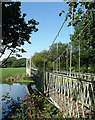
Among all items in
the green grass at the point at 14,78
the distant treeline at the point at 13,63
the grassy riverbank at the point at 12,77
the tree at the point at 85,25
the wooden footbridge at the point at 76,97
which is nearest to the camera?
the wooden footbridge at the point at 76,97

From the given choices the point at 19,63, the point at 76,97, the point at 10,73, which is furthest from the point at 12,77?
the point at 76,97

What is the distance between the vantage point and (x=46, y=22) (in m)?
4.31

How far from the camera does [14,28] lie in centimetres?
249

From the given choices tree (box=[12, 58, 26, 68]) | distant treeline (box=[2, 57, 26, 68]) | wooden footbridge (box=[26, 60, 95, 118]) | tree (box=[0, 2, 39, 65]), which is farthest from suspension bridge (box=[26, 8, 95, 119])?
tree (box=[12, 58, 26, 68])

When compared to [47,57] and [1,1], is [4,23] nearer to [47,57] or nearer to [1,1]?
[1,1]

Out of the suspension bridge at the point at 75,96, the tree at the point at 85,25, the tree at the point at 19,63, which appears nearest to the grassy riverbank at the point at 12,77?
the tree at the point at 19,63

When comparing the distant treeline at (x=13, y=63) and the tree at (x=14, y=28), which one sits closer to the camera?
the tree at (x=14, y=28)

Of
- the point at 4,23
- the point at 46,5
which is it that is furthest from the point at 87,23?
the point at 4,23

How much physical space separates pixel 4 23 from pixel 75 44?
10.4 ft

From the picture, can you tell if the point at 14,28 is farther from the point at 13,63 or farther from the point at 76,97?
the point at 13,63

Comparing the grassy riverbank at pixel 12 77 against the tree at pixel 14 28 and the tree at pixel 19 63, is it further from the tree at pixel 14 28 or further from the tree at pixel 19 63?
the tree at pixel 14 28

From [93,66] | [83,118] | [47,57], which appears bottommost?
[83,118]

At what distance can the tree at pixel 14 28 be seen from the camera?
229cm

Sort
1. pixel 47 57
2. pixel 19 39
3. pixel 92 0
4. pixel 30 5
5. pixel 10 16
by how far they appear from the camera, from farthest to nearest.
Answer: pixel 47 57
pixel 30 5
pixel 19 39
pixel 10 16
pixel 92 0
